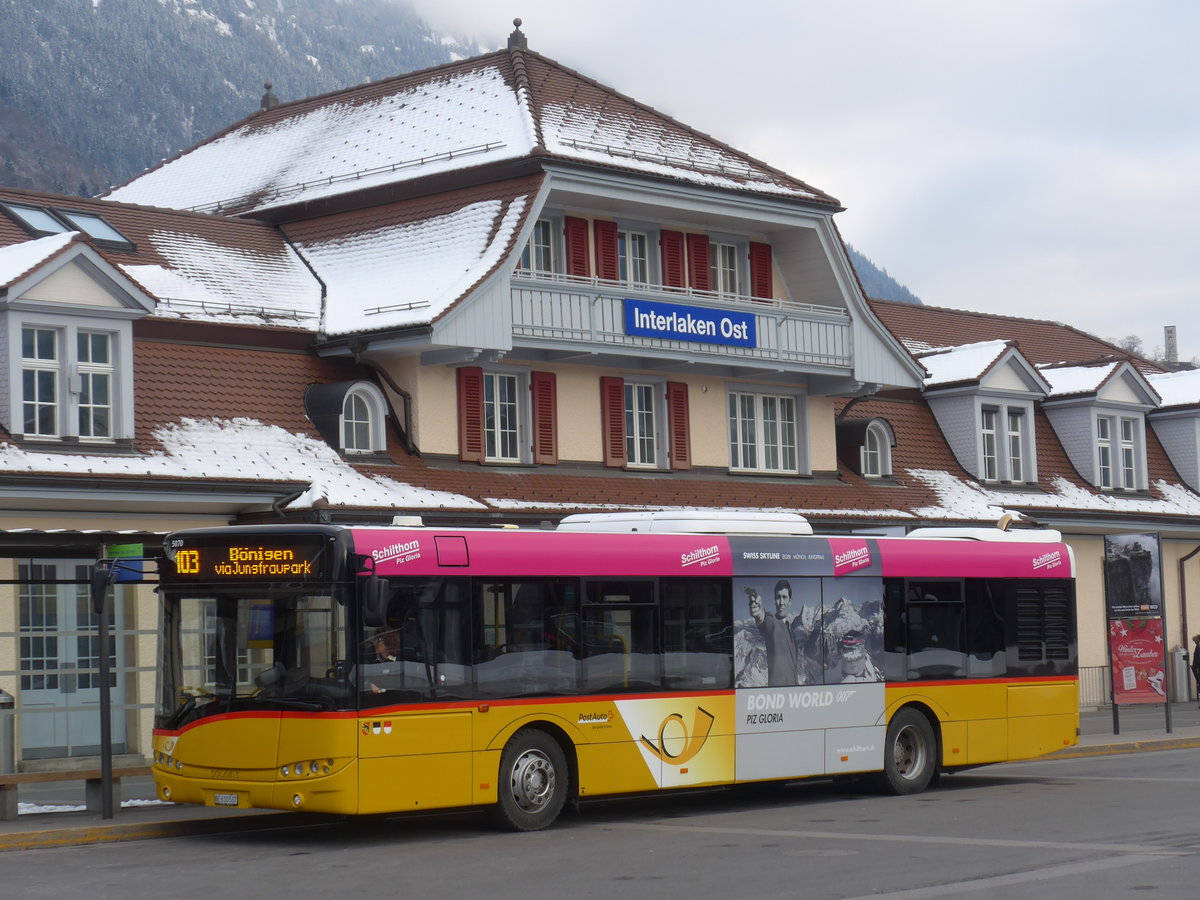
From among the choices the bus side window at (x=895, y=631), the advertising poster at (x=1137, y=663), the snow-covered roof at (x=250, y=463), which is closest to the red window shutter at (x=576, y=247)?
the snow-covered roof at (x=250, y=463)

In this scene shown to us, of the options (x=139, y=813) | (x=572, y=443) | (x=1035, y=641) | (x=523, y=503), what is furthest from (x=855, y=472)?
(x=139, y=813)

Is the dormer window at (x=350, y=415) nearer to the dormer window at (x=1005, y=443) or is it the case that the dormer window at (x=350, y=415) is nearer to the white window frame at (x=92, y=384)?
the white window frame at (x=92, y=384)

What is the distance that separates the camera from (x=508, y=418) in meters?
29.7

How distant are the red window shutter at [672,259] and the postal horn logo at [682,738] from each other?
46.3 ft

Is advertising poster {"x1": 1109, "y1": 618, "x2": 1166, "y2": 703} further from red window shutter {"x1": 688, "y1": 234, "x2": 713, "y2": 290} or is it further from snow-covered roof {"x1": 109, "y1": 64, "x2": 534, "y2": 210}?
snow-covered roof {"x1": 109, "y1": 64, "x2": 534, "y2": 210}

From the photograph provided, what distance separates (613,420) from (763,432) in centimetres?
384

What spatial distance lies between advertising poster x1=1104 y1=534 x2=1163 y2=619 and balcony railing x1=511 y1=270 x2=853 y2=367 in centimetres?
591

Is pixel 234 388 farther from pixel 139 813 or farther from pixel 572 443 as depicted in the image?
pixel 139 813

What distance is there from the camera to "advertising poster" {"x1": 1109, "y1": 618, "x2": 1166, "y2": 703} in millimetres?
30547

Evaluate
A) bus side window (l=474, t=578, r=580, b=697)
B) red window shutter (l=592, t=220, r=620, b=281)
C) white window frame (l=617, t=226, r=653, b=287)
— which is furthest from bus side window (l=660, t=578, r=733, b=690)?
white window frame (l=617, t=226, r=653, b=287)

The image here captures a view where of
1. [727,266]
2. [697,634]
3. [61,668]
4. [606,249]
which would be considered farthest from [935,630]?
[727,266]

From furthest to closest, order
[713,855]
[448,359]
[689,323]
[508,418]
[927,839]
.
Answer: [689,323] → [508,418] → [448,359] → [927,839] → [713,855]

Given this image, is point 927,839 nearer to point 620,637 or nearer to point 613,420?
point 620,637

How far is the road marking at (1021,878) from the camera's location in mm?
12648
